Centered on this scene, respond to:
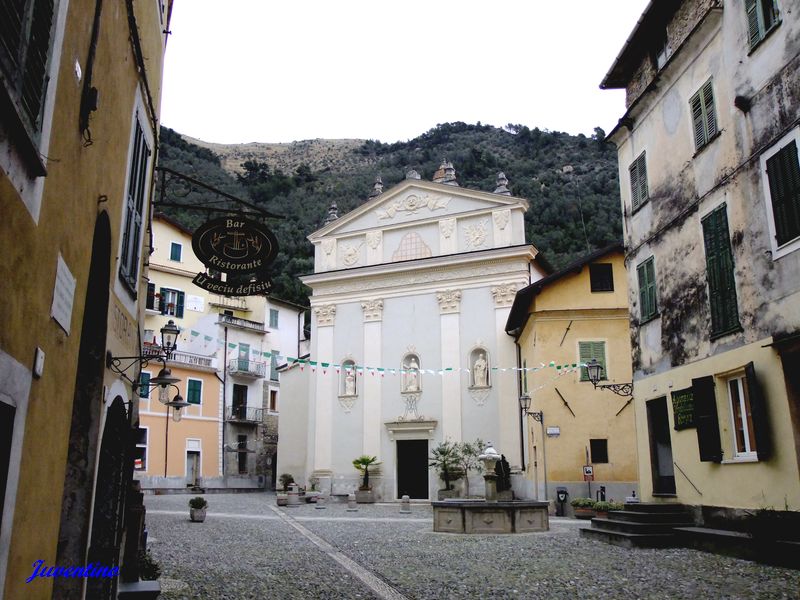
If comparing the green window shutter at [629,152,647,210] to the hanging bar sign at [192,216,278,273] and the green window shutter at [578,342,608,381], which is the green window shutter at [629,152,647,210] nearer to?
the green window shutter at [578,342,608,381]

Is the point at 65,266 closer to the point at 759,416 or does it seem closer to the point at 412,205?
the point at 759,416

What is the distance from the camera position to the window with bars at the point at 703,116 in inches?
486

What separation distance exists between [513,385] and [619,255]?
299 inches

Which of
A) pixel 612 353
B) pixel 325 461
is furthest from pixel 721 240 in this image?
pixel 325 461

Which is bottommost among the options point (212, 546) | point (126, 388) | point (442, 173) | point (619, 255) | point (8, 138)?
point (212, 546)

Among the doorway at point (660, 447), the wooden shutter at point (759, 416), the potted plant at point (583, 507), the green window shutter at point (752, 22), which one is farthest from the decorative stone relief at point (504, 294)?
the wooden shutter at point (759, 416)

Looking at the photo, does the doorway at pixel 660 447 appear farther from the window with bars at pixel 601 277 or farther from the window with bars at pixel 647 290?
the window with bars at pixel 601 277

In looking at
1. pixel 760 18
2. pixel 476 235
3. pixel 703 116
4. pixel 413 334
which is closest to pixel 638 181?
pixel 703 116

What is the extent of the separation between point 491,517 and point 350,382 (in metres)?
17.3

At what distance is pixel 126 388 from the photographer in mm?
8875

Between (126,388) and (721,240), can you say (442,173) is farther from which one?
(126,388)

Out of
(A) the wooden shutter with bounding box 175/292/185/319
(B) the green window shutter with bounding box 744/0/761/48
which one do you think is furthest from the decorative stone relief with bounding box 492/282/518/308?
(B) the green window shutter with bounding box 744/0/761/48

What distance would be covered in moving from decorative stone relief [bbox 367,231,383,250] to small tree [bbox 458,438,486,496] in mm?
10177

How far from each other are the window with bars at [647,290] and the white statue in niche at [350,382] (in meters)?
19.4
